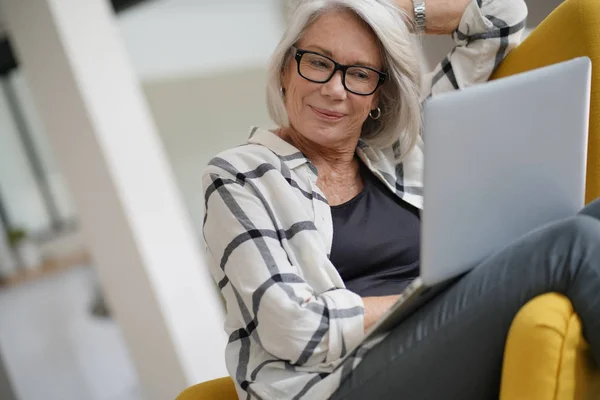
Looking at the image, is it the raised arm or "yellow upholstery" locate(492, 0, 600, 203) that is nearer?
"yellow upholstery" locate(492, 0, 600, 203)

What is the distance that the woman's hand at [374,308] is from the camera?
116cm

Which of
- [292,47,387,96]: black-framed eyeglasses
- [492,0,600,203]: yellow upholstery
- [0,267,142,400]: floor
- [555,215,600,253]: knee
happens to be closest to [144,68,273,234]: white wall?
[0,267,142,400]: floor

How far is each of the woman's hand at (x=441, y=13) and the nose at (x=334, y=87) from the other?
31 cm

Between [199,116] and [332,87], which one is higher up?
[199,116]

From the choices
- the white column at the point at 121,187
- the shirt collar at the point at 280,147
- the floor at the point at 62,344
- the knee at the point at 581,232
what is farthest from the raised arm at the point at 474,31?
the floor at the point at 62,344

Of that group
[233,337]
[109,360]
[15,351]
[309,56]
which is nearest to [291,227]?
[233,337]

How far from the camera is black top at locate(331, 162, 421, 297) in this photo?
4.51 feet

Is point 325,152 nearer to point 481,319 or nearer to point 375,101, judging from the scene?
point 375,101

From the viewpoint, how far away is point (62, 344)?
4.29m

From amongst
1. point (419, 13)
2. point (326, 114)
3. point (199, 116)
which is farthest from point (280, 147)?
point (199, 116)

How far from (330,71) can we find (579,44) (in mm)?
523

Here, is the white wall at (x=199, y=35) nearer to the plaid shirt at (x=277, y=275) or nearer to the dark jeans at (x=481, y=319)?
the plaid shirt at (x=277, y=275)

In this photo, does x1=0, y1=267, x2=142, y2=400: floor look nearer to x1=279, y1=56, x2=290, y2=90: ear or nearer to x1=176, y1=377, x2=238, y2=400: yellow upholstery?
x1=176, y1=377, x2=238, y2=400: yellow upholstery

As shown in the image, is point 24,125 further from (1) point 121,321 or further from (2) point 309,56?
(2) point 309,56
